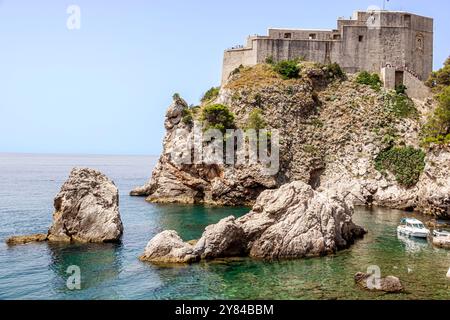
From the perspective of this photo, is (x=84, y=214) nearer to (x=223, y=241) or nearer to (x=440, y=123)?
(x=223, y=241)

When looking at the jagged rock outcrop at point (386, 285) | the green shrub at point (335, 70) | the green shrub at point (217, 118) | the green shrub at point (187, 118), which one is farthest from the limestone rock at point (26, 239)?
the green shrub at point (335, 70)

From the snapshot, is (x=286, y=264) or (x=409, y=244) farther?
(x=409, y=244)

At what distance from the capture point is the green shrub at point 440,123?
2191 inches

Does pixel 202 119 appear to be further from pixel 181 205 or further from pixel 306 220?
pixel 306 220

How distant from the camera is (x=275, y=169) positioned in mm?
62781

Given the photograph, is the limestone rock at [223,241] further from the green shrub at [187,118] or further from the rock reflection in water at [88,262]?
the green shrub at [187,118]

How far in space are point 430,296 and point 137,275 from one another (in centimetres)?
1610

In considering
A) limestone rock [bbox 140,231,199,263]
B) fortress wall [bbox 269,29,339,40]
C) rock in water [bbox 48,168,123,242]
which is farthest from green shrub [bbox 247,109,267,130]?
limestone rock [bbox 140,231,199,263]

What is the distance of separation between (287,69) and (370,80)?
11.6m

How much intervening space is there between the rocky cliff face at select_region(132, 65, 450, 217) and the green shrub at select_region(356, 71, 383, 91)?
674 millimetres

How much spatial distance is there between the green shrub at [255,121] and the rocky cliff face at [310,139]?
0.90m

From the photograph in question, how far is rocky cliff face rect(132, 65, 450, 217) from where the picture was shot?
6162 cm
